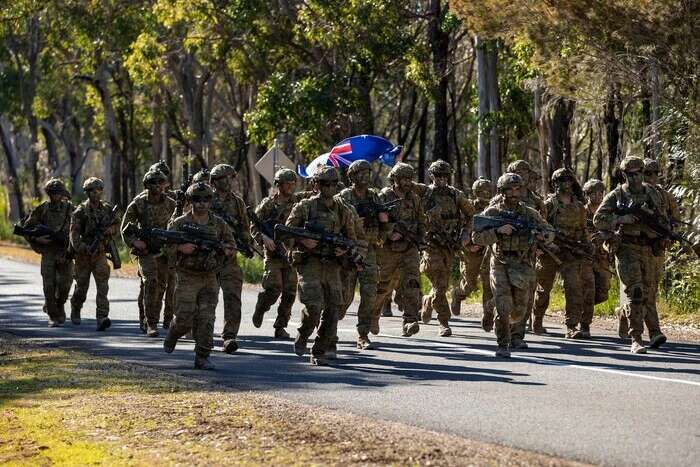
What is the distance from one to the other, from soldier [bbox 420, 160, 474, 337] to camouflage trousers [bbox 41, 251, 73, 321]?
487 cm

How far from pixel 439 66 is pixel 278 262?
48.6 feet

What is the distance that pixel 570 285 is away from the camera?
16.9 metres

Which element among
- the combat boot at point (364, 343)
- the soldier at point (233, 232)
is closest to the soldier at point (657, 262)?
the combat boot at point (364, 343)

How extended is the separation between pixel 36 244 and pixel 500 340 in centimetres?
729

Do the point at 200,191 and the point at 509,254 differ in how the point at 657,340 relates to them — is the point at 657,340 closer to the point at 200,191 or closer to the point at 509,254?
the point at 509,254

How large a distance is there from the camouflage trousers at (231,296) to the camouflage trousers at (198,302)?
4.58 feet

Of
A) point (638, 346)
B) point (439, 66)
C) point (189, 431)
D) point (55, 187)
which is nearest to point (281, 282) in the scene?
point (55, 187)

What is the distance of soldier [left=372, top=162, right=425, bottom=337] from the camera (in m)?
16.1

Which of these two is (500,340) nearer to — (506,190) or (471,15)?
(506,190)

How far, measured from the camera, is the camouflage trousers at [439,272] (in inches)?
679

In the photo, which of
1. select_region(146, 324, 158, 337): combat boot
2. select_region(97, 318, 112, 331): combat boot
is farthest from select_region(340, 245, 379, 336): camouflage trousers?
select_region(97, 318, 112, 331): combat boot

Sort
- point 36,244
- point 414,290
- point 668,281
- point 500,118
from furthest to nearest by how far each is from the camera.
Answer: point 500,118
point 668,281
point 36,244
point 414,290

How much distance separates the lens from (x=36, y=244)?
1883 cm

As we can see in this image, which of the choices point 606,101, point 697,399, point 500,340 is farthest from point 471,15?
point 697,399
